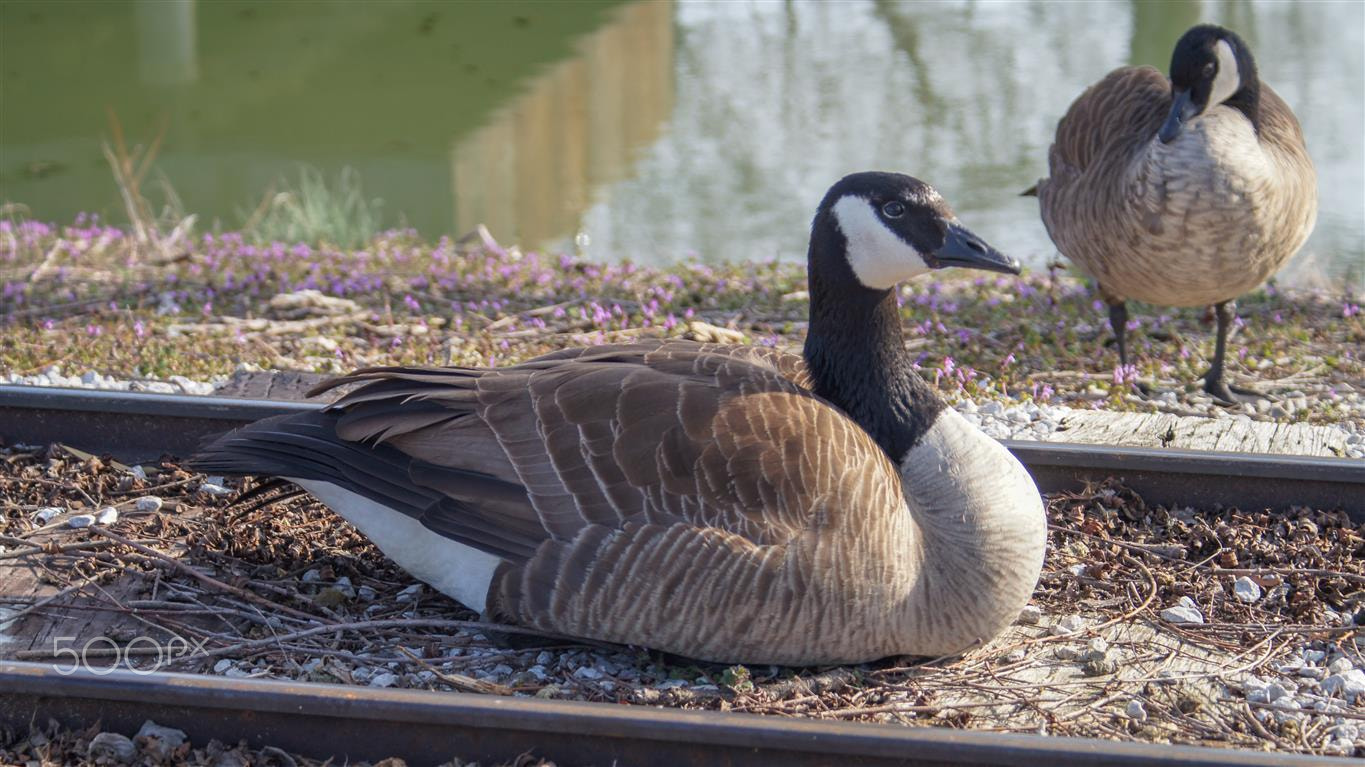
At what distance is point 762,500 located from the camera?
3586mm

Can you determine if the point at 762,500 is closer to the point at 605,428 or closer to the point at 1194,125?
the point at 605,428

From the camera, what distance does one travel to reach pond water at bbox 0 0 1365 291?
12.6 m

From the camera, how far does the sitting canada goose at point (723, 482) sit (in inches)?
141

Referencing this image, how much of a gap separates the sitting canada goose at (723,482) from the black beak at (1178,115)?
2709 mm

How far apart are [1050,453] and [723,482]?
163 cm

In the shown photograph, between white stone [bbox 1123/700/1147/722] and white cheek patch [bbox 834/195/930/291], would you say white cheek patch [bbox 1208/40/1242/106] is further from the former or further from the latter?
white stone [bbox 1123/700/1147/722]

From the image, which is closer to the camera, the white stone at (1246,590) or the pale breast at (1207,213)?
the white stone at (1246,590)

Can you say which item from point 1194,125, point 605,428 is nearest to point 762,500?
point 605,428

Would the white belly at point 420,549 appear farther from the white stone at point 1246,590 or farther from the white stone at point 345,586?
the white stone at point 1246,590

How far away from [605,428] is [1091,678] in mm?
1469

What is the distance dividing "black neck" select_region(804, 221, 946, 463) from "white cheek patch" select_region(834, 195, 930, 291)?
4cm
